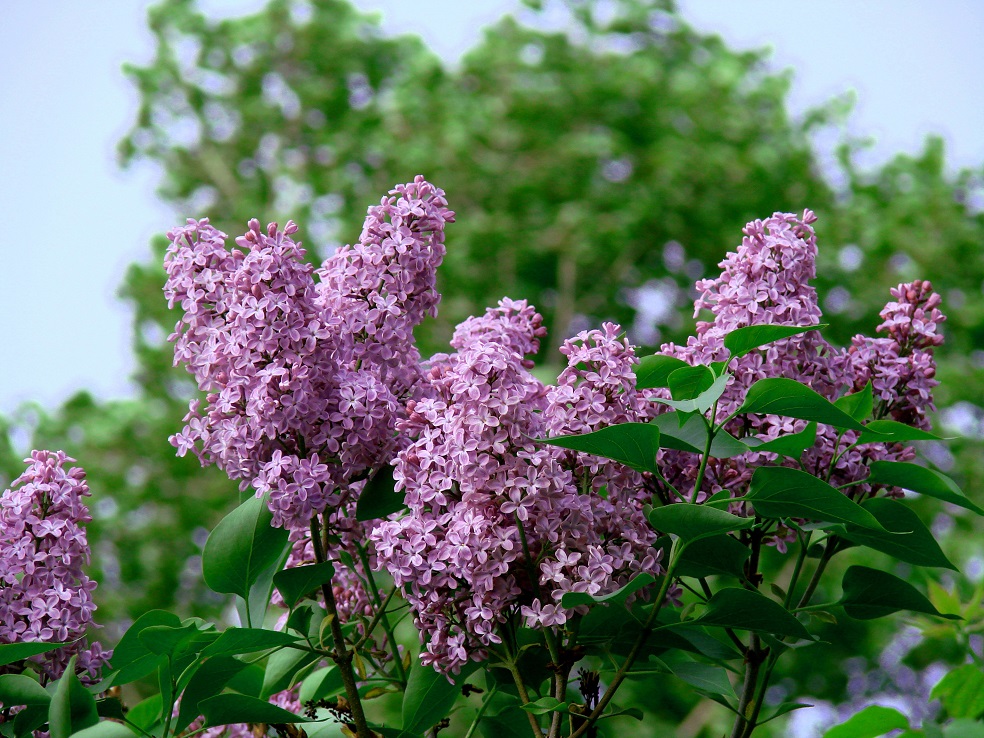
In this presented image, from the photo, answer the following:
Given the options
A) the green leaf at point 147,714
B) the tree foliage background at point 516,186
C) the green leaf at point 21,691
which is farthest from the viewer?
the tree foliage background at point 516,186

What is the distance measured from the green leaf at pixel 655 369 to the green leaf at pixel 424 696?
331 millimetres

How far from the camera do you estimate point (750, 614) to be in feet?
3.02

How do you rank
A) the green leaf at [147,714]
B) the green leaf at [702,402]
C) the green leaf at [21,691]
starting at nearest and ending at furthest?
1. the green leaf at [702,402]
2. the green leaf at [21,691]
3. the green leaf at [147,714]

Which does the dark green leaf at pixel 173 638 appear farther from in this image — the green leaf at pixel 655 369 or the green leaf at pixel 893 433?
the green leaf at pixel 893 433

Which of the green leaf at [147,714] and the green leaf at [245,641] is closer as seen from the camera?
the green leaf at [245,641]

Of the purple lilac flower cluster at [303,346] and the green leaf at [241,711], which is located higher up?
the purple lilac flower cluster at [303,346]

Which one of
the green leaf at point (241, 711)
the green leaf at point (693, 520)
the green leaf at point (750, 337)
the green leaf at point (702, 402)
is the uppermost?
the green leaf at point (750, 337)

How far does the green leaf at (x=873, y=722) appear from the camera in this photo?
1.03m

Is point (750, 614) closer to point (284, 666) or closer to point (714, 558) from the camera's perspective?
point (714, 558)

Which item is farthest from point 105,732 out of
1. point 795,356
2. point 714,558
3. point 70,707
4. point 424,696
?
point 795,356

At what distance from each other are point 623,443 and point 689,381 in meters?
0.11

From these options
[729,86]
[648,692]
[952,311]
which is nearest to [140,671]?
[648,692]

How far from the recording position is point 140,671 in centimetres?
100

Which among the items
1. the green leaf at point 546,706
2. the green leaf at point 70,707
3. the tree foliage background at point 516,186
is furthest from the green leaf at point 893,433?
the tree foliage background at point 516,186
